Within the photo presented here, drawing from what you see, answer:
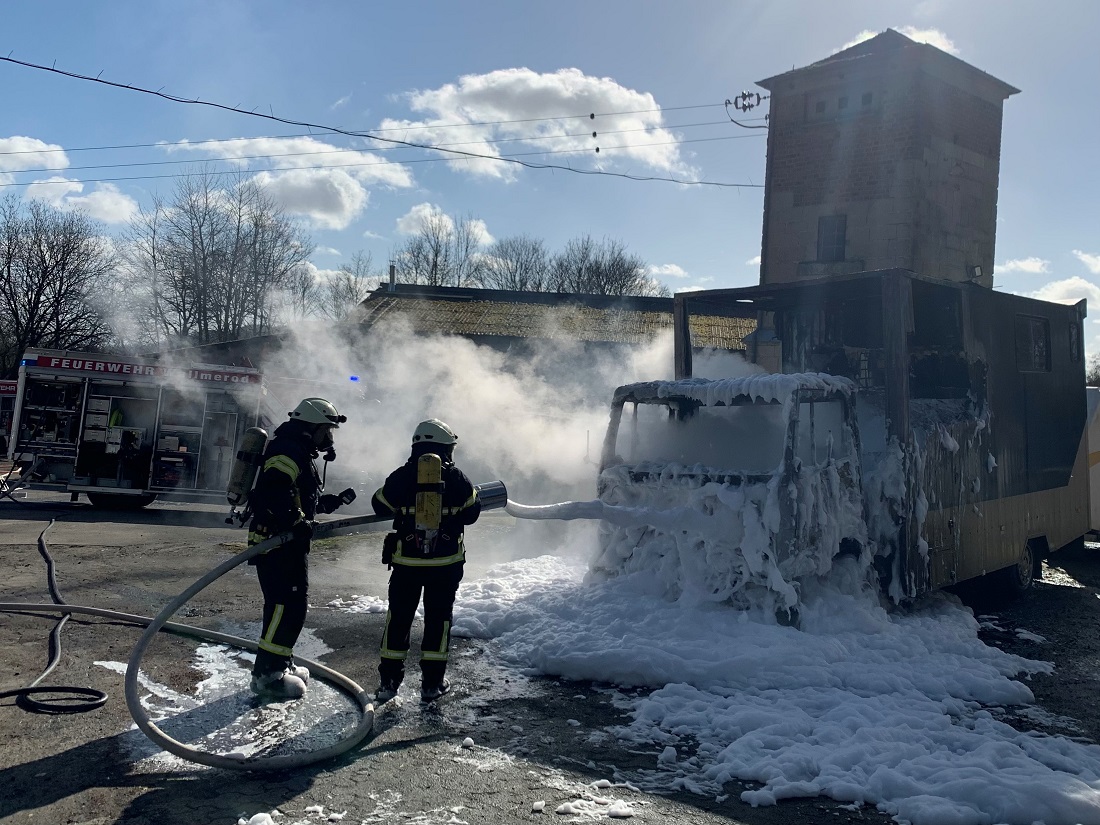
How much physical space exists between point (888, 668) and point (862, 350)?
3721 mm

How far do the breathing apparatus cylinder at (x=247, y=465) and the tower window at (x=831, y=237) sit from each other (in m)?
23.9

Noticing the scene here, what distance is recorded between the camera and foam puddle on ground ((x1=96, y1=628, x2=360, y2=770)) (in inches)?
172

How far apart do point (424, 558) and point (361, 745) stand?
3.99 feet

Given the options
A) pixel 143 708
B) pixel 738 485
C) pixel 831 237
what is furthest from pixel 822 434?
pixel 831 237

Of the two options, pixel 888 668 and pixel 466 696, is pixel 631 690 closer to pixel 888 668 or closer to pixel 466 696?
pixel 466 696

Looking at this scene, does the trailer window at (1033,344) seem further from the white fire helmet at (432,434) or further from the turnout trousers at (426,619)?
the turnout trousers at (426,619)

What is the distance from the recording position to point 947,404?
823 centimetres

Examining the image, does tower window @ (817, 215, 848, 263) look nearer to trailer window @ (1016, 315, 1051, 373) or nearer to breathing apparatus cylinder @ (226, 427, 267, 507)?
trailer window @ (1016, 315, 1051, 373)

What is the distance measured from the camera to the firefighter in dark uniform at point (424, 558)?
5.29 m

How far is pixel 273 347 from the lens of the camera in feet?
88.5

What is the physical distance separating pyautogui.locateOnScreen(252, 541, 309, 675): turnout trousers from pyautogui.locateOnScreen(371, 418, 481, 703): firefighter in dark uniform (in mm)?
545

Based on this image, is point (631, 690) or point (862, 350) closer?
point (631, 690)

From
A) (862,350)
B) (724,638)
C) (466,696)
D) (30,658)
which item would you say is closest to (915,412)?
(862,350)

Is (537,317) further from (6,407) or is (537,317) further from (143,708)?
(143,708)
